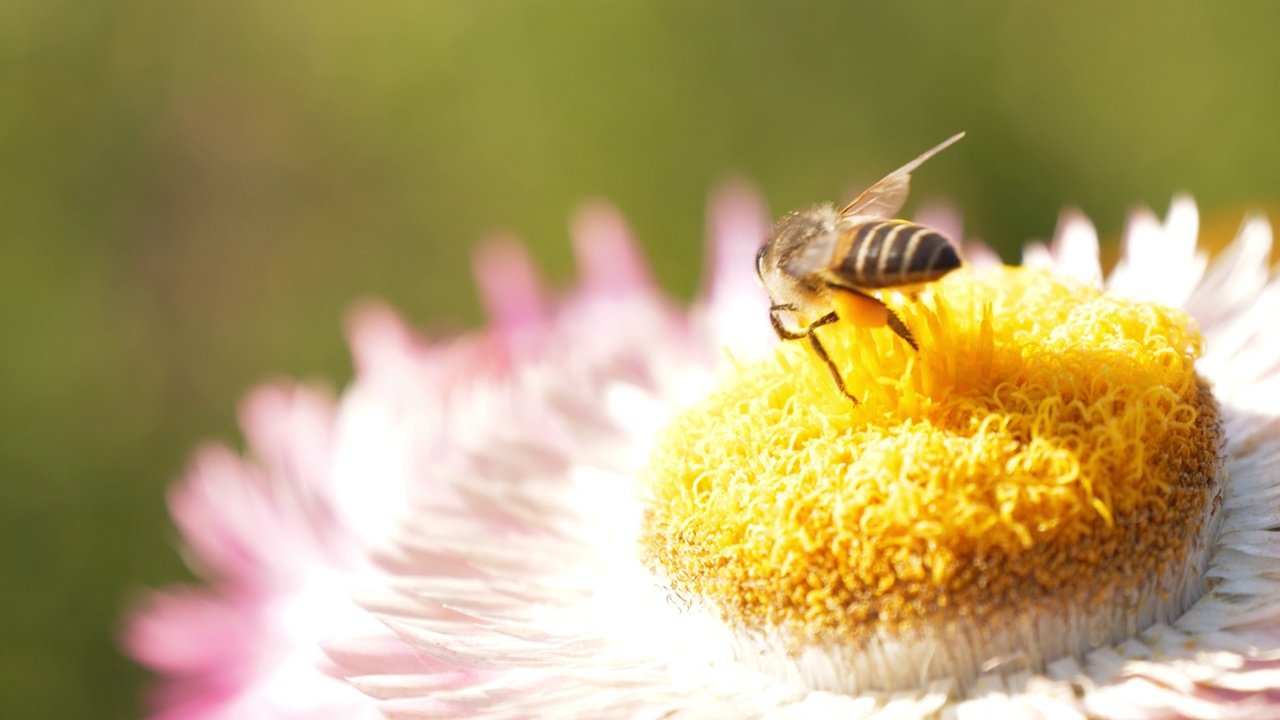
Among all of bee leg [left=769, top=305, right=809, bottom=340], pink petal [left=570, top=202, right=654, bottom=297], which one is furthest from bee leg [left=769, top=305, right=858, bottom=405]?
pink petal [left=570, top=202, right=654, bottom=297]

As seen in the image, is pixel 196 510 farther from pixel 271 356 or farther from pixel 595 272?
pixel 271 356

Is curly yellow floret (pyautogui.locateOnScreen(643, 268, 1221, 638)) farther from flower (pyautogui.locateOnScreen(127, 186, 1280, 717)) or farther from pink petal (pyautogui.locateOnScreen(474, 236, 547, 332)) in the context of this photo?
pink petal (pyautogui.locateOnScreen(474, 236, 547, 332))

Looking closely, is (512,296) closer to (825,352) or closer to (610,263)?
(610,263)

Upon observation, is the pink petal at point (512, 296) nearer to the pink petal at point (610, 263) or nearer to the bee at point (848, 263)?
the pink petal at point (610, 263)

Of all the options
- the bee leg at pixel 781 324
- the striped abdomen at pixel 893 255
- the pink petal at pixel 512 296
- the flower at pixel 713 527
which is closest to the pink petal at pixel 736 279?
the flower at pixel 713 527

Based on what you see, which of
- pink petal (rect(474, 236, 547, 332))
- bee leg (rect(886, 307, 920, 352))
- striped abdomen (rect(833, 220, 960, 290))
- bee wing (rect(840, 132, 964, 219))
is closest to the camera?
striped abdomen (rect(833, 220, 960, 290))

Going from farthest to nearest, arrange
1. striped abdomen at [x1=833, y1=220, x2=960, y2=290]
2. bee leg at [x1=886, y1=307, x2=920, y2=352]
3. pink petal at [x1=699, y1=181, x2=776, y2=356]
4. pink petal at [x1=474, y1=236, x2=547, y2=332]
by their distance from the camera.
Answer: pink petal at [x1=474, y1=236, x2=547, y2=332] → pink petal at [x1=699, y1=181, x2=776, y2=356] → bee leg at [x1=886, y1=307, x2=920, y2=352] → striped abdomen at [x1=833, y1=220, x2=960, y2=290]

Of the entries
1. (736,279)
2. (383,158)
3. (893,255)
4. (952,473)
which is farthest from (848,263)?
(383,158)
